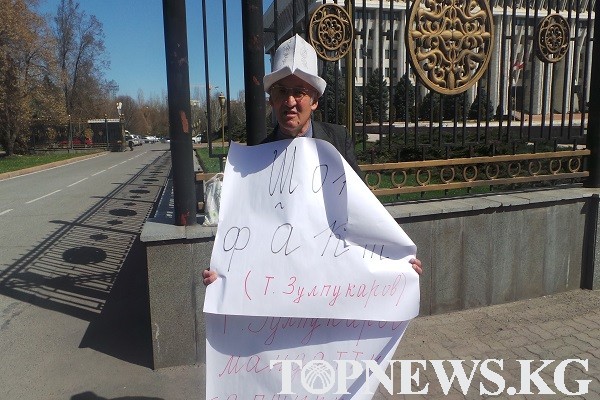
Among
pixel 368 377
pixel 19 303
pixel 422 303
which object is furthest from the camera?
pixel 19 303

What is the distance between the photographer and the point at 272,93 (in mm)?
1958

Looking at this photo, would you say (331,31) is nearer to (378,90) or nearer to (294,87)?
(378,90)

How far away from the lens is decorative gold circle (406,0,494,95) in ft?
13.6

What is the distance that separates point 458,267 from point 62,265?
16.3 feet

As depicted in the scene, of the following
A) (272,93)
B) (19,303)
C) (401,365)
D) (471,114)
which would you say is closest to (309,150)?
(272,93)

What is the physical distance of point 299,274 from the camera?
181cm

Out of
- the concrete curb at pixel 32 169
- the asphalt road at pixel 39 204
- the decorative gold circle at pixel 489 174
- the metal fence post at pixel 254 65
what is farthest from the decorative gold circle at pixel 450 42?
the concrete curb at pixel 32 169

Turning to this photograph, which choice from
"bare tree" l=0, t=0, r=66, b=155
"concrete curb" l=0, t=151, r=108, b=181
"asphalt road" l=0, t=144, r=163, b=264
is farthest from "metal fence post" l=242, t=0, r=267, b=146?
"bare tree" l=0, t=0, r=66, b=155

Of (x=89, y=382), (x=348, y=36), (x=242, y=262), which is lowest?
(x=89, y=382)

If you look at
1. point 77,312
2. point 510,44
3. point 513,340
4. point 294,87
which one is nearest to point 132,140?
point 77,312

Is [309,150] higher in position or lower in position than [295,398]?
higher

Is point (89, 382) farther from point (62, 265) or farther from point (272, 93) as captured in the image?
point (62, 265)

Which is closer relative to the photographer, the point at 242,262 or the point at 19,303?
the point at 242,262

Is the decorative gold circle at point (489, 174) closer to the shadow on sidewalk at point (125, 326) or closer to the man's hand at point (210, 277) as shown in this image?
the shadow on sidewalk at point (125, 326)
